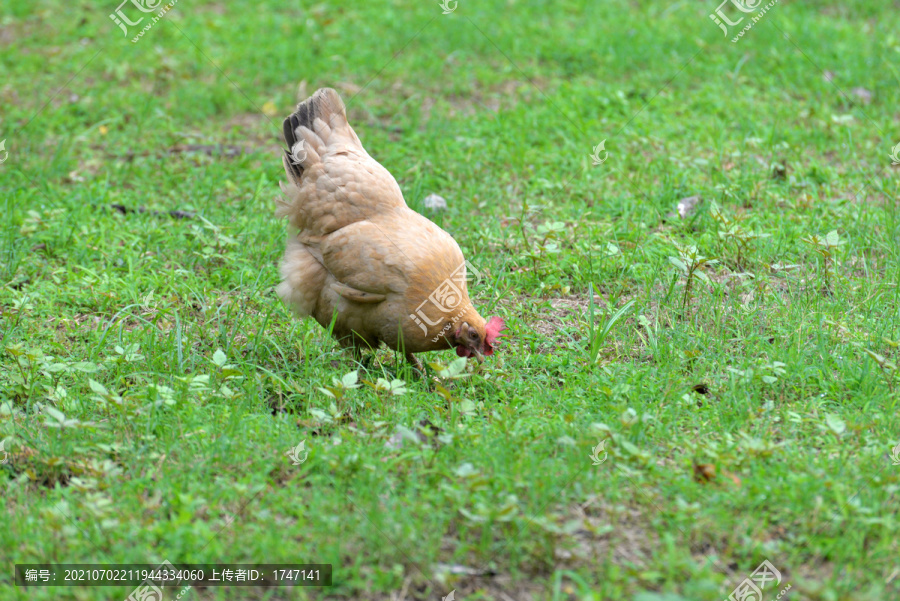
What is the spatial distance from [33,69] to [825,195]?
7533mm

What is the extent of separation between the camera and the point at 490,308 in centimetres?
502

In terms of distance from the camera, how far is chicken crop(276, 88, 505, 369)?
13.8 ft

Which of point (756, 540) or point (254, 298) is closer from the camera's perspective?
point (756, 540)

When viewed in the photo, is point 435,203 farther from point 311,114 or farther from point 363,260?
point 363,260

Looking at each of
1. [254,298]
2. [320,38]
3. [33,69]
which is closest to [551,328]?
[254,298]

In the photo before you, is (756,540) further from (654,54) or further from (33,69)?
(33,69)

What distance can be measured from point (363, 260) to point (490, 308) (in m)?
1.05

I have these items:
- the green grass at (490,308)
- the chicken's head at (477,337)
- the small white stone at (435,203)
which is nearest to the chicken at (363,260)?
the chicken's head at (477,337)

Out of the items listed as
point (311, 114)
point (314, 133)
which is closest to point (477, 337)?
point (314, 133)

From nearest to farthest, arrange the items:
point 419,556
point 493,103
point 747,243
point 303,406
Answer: point 419,556 < point 303,406 < point 747,243 < point 493,103

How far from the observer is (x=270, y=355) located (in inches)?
178

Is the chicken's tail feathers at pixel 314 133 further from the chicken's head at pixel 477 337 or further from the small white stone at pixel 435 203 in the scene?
the chicken's head at pixel 477 337

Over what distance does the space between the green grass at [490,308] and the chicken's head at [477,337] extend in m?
0.13

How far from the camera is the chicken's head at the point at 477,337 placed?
165 inches
